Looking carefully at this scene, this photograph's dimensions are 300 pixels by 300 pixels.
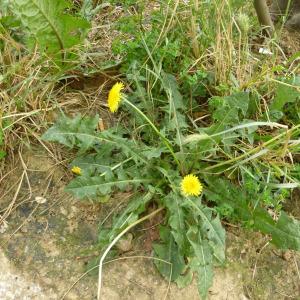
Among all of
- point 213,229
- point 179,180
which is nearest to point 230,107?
point 179,180

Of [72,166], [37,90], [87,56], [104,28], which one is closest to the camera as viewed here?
[72,166]

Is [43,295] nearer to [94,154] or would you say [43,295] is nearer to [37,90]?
[94,154]

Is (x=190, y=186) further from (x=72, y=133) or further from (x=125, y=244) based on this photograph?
(x=72, y=133)

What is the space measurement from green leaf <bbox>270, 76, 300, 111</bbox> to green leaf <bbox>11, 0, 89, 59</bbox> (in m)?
0.88

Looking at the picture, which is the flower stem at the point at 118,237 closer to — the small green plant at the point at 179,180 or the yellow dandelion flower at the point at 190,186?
the small green plant at the point at 179,180

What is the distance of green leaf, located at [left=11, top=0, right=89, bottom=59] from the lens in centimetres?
189

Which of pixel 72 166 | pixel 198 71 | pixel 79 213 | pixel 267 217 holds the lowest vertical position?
pixel 267 217

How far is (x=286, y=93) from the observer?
1.92 meters

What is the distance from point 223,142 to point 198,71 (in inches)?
13.8

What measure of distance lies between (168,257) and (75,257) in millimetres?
344

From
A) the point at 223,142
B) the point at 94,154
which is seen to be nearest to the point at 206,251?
the point at 223,142

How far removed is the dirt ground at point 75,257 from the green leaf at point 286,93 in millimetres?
564

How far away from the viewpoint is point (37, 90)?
1.97 m

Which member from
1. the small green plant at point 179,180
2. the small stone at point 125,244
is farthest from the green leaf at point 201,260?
the small stone at point 125,244
